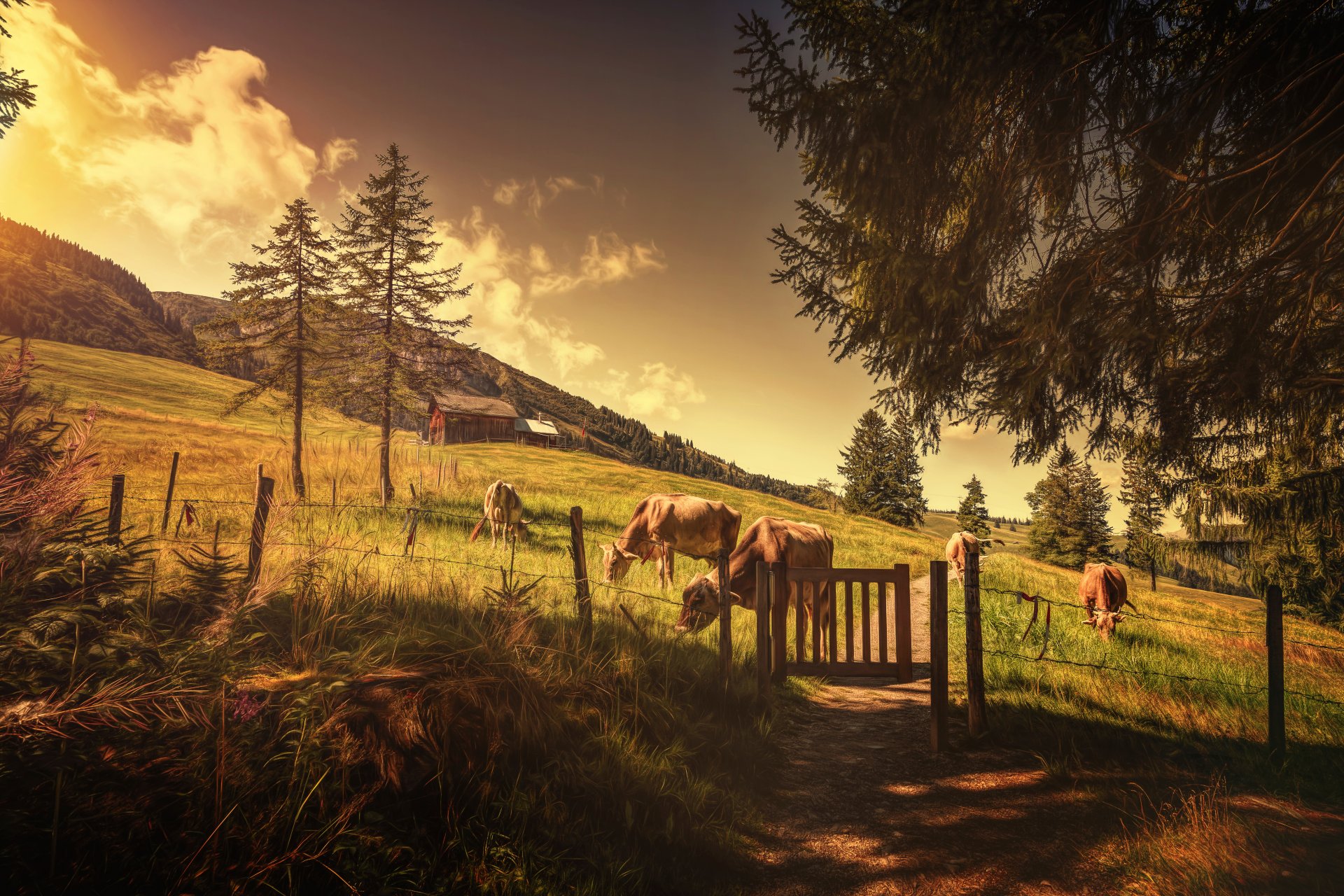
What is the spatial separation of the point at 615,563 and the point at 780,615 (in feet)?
19.2

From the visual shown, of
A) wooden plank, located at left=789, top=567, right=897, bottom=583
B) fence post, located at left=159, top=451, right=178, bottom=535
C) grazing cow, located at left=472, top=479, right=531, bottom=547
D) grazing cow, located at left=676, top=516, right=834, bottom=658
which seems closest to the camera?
wooden plank, located at left=789, top=567, right=897, bottom=583

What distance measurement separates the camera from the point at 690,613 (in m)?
8.49

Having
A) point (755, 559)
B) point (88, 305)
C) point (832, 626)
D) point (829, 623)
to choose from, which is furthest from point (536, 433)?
point (88, 305)

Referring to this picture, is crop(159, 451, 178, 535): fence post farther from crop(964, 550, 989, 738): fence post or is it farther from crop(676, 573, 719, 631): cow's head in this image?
crop(964, 550, 989, 738): fence post

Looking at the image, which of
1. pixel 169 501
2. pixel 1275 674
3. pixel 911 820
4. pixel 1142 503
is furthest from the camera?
pixel 1142 503

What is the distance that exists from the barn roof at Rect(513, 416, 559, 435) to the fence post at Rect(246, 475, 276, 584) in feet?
246

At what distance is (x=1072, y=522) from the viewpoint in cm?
4656

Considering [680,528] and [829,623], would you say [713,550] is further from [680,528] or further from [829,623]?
[829,623]

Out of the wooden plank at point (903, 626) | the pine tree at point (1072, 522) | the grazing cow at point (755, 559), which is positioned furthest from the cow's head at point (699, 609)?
the pine tree at point (1072, 522)

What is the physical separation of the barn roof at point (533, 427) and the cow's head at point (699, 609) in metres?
73.9

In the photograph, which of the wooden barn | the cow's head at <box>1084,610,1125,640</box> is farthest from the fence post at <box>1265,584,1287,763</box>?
the wooden barn

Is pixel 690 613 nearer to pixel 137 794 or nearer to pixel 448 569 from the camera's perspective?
pixel 448 569

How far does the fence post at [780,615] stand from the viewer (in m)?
7.21

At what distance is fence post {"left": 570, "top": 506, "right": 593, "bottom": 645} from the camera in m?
6.07
